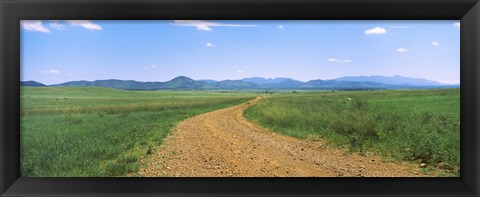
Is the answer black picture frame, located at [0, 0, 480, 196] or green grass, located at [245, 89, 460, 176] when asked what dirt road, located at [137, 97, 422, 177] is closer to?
green grass, located at [245, 89, 460, 176]

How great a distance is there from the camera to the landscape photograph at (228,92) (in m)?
2.71

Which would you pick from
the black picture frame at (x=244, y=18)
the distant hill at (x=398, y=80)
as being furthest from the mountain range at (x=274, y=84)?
the black picture frame at (x=244, y=18)

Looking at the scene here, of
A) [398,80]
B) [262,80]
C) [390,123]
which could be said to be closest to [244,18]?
[262,80]

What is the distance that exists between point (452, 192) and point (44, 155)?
2.90 meters

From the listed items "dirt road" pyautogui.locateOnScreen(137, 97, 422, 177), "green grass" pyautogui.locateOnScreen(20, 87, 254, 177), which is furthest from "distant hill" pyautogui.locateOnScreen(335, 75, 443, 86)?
"green grass" pyautogui.locateOnScreen(20, 87, 254, 177)

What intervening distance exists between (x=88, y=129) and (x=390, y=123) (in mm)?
2653

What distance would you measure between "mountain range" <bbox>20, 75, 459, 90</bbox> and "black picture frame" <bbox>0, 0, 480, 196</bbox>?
548mm

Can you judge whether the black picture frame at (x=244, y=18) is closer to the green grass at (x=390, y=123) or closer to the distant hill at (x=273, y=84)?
the green grass at (x=390, y=123)

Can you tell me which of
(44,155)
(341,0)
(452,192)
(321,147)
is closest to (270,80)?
(321,147)

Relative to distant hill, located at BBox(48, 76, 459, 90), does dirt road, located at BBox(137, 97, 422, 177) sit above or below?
below

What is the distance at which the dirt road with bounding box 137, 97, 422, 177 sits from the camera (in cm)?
280

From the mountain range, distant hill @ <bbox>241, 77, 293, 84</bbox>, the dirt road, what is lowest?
the dirt road

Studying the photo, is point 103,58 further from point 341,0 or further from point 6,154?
point 341,0

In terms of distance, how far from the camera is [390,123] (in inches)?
127
